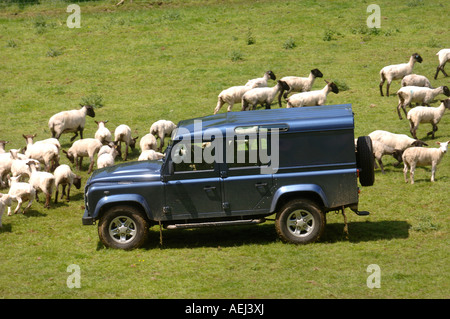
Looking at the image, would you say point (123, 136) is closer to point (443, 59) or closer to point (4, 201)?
point (4, 201)

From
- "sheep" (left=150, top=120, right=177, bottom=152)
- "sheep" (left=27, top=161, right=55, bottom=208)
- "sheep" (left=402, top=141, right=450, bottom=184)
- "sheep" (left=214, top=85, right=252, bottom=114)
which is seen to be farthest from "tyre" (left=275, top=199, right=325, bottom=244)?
"sheep" (left=214, top=85, right=252, bottom=114)

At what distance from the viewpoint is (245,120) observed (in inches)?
507

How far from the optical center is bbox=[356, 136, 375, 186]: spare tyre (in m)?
12.4

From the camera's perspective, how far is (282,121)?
1245cm

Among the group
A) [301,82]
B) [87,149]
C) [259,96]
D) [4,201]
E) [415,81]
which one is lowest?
[4,201]

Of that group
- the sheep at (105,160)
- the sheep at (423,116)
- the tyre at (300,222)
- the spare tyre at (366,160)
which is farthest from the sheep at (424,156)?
the sheep at (105,160)

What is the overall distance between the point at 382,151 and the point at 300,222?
19.4 ft

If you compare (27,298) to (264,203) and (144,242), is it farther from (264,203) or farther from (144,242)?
(264,203)

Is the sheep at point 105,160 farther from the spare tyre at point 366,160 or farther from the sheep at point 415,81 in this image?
the sheep at point 415,81

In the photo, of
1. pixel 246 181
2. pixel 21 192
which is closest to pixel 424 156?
pixel 246 181

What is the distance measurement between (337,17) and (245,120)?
23823mm

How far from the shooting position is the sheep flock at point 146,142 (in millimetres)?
15953

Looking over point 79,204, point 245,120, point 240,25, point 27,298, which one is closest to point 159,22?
point 240,25

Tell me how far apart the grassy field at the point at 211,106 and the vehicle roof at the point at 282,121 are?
2.41 m
